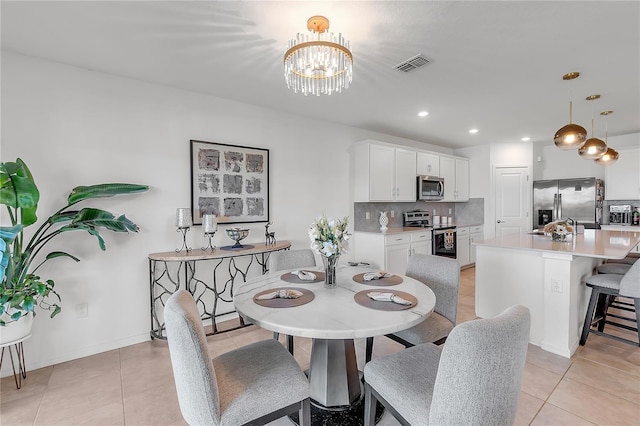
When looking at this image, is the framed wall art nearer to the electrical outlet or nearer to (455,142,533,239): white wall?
the electrical outlet

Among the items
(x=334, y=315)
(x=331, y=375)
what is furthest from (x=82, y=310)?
(x=334, y=315)

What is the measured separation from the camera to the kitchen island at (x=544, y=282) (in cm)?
256

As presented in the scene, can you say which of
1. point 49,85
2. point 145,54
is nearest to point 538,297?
point 145,54

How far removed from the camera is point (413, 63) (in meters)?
2.50

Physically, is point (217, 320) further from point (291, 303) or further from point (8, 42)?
point (8, 42)

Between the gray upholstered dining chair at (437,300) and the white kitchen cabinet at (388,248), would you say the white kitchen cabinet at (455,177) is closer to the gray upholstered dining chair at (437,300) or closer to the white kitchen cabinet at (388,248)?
the white kitchen cabinet at (388,248)

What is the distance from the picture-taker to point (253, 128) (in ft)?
11.7

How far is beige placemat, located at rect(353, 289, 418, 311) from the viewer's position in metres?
1.54

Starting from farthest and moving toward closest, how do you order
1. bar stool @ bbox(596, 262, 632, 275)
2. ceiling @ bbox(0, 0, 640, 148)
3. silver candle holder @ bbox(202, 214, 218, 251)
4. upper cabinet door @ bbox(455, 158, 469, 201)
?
upper cabinet door @ bbox(455, 158, 469, 201), bar stool @ bbox(596, 262, 632, 275), silver candle holder @ bbox(202, 214, 218, 251), ceiling @ bbox(0, 0, 640, 148)

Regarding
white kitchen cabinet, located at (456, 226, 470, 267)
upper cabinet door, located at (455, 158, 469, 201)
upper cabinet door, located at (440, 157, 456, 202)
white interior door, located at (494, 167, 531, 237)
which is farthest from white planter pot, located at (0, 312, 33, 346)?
white interior door, located at (494, 167, 531, 237)

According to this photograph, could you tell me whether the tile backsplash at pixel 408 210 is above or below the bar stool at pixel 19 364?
above

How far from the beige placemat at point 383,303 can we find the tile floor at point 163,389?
78 cm

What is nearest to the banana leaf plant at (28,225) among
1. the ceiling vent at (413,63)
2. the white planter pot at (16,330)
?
the white planter pot at (16,330)

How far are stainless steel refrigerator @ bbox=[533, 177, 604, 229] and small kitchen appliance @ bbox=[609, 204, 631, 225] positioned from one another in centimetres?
15
